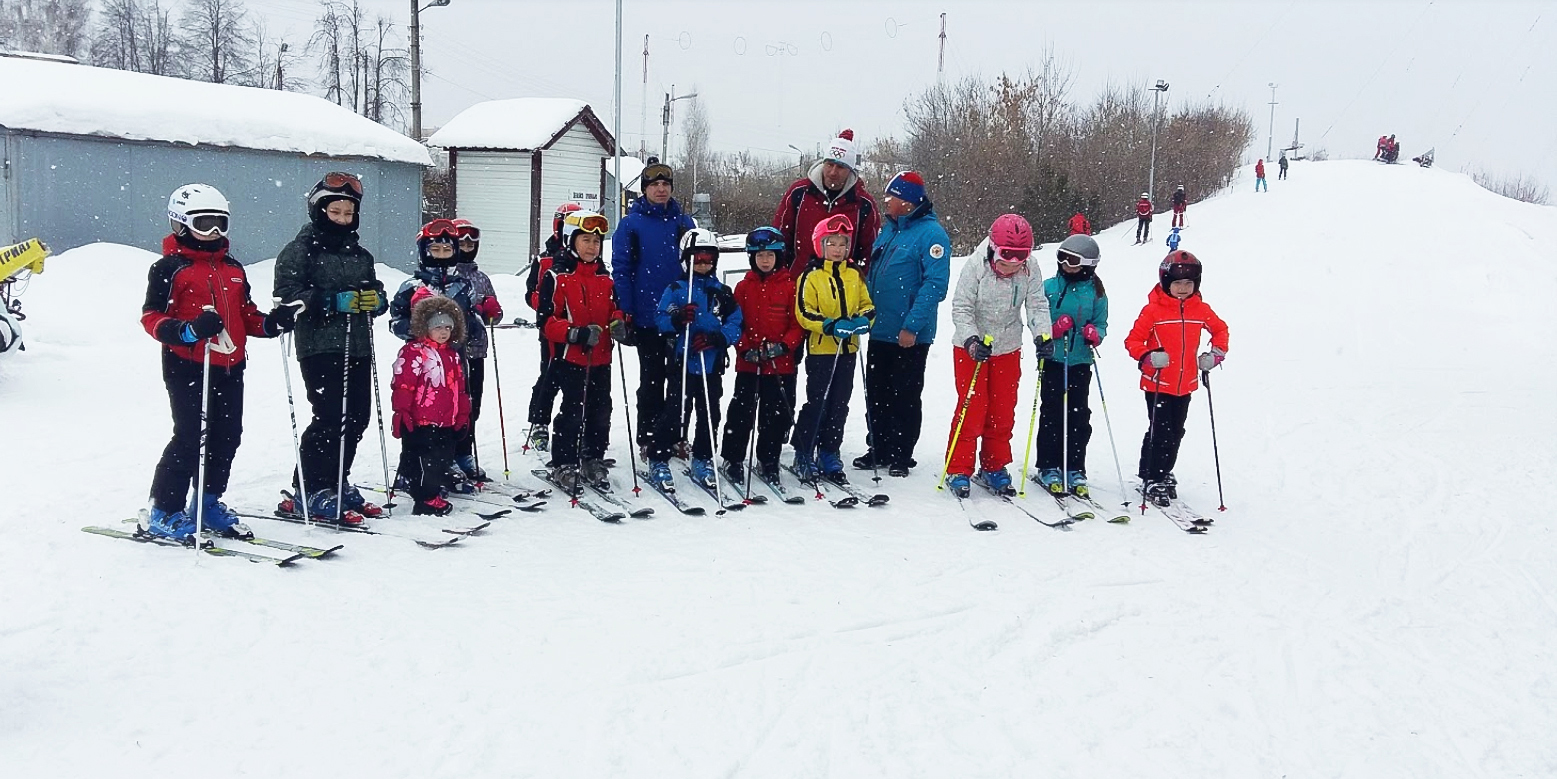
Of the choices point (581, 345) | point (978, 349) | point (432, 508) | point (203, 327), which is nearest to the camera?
point (203, 327)

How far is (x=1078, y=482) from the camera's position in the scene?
23.0ft

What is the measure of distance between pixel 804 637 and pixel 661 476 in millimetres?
2578

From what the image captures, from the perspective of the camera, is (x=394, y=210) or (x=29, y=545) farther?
(x=394, y=210)

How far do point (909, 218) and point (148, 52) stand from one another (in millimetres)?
55297

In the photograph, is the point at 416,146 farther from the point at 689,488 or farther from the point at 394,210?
the point at 689,488

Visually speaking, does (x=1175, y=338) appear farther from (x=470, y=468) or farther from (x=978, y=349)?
(x=470, y=468)

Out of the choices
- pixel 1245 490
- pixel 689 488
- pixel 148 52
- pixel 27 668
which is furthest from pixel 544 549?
pixel 148 52

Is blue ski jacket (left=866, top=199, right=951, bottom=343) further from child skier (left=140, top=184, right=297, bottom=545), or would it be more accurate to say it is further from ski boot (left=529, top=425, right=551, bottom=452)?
child skier (left=140, top=184, right=297, bottom=545)

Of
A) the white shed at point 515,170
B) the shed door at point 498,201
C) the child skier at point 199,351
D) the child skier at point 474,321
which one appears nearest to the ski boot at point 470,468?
the child skier at point 474,321

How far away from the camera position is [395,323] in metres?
6.33

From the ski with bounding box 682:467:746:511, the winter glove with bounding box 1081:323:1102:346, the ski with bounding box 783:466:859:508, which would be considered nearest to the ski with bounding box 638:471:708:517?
the ski with bounding box 682:467:746:511

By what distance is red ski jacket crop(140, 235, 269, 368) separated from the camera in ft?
16.9

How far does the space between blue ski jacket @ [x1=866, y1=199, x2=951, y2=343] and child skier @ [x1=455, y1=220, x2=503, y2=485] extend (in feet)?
8.65

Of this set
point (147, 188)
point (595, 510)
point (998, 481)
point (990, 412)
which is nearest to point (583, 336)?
point (595, 510)
